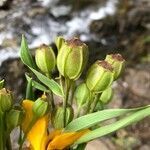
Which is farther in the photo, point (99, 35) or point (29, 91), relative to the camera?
point (99, 35)

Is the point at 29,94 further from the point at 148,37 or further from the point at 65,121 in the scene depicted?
the point at 148,37

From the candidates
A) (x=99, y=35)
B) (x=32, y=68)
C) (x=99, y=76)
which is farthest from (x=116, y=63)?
(x=99, y=35)

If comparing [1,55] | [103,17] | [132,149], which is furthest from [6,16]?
[132,149]

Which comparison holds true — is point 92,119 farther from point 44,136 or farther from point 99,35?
point 99,35

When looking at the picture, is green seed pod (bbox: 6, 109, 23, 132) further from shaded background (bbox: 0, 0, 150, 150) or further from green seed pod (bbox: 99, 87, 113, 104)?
shaded background (bbox: 0, 0, 150, 150)

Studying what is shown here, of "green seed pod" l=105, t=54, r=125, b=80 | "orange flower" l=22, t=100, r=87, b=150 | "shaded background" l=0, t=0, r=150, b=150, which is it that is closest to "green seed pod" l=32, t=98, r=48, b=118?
"orange flower" l=22, t=100, r=87, b=150

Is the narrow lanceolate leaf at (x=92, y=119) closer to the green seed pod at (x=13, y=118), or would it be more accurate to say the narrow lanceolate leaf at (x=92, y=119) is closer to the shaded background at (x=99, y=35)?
the green seed pod at (x=13, y=118)
